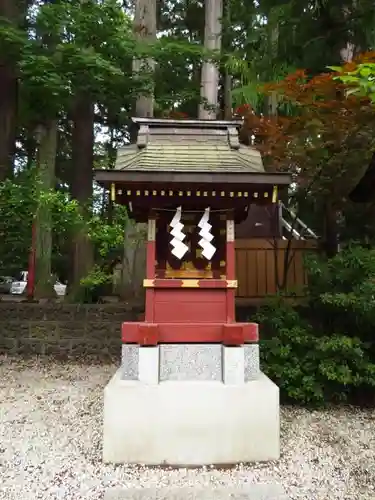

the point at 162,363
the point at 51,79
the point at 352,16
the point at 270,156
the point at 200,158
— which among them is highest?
the point at 352,16

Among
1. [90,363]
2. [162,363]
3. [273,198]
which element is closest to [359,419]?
[162,363]

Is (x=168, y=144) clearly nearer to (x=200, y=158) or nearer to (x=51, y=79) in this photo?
(x=200, y=158)

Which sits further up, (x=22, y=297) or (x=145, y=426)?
(x=22, y=297)

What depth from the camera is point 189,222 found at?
4.45m

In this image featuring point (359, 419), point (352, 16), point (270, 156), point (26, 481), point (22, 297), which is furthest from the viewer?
point (22, 297)

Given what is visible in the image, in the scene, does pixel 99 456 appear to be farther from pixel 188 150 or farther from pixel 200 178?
pixel 188 150

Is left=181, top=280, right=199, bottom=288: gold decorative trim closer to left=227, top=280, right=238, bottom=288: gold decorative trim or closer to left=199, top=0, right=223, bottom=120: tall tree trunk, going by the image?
left=227, top=280, right=238, bottom=288: gold decorative trim

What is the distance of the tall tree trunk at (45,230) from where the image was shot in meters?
7.52

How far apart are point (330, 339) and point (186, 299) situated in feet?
6.28

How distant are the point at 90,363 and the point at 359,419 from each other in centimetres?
413

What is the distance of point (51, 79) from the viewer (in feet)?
21.1

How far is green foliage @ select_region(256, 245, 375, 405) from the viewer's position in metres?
5.04

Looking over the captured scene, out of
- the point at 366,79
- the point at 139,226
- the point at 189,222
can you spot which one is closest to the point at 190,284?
the point at 189,222

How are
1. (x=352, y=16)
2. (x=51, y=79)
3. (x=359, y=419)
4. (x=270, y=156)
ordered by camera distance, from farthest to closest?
(x=51, y=79) < (x=270, y=156) < (x=352, y=16) < (x=359, y=419)
